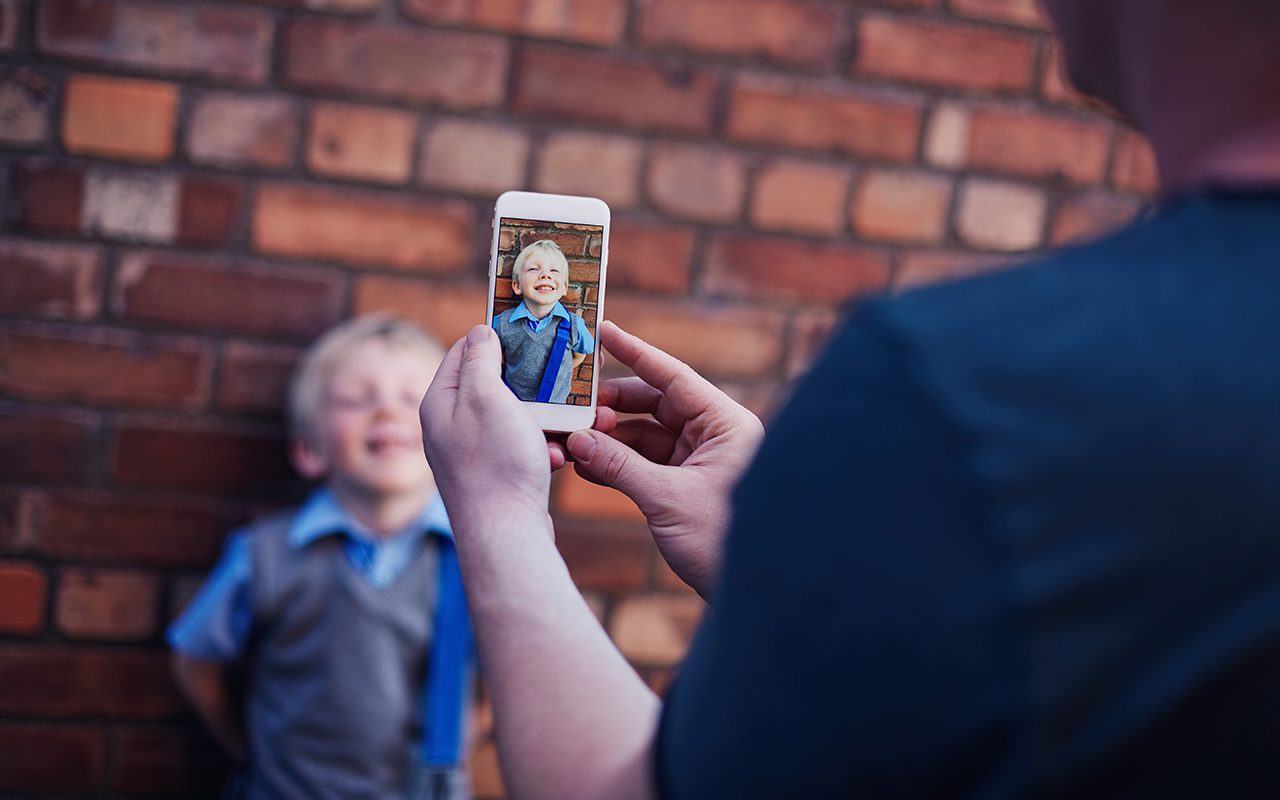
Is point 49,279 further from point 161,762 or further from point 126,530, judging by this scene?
point 161,762

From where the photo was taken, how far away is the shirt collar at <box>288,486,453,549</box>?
5.08 feet

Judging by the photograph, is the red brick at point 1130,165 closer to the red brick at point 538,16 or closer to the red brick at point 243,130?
the red brick at point 538,16

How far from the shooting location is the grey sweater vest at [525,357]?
3.16 feet

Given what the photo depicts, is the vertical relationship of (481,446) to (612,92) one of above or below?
below

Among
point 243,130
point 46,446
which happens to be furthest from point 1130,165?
point 46,446

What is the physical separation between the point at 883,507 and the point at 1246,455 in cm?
13

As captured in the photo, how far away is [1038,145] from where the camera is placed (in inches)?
66.0

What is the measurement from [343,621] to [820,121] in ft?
3.28

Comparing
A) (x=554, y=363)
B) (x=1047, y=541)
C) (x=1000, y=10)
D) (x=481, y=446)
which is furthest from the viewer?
(x=1000, y=10)

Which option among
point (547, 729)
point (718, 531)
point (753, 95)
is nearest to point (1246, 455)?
point (547, 729)

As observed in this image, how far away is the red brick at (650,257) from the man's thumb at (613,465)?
0.71 m

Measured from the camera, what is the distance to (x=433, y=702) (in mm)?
1561

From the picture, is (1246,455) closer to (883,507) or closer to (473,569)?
(883,507)

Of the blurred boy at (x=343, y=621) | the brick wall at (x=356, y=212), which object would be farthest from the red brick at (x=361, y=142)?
the blurred boy at (x=343, y=621)
